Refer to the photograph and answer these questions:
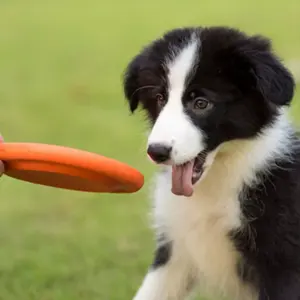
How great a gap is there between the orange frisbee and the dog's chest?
0.21 meters

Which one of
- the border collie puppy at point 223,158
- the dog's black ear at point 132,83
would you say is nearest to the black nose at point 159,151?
the border collie puppy at point 223,158

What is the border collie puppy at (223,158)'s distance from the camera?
123 inches

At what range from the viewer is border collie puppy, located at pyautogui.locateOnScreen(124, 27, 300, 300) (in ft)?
10.3

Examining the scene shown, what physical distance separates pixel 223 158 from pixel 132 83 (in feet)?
1.63

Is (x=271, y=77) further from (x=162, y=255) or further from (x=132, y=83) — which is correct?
(x=162, y=255)

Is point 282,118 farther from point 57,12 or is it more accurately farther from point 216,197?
point 57,12

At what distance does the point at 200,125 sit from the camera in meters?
3.10

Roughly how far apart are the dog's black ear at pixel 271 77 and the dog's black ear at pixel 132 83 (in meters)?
0.50

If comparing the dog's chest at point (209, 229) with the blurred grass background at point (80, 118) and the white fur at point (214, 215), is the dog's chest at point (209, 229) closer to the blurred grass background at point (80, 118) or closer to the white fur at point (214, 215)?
the white fur at point (214, 215)

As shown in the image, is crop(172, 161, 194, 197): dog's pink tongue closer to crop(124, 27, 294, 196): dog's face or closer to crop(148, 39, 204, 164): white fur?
crop(124, 27, 294, 196): dog's face

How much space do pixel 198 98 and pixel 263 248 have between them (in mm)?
644

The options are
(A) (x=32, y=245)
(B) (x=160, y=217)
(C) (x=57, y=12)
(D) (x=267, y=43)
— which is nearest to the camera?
(D) (x=267, y=43)

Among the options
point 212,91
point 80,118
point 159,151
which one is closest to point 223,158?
point 212,91

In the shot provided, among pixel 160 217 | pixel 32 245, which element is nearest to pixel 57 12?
pixel 32 245
